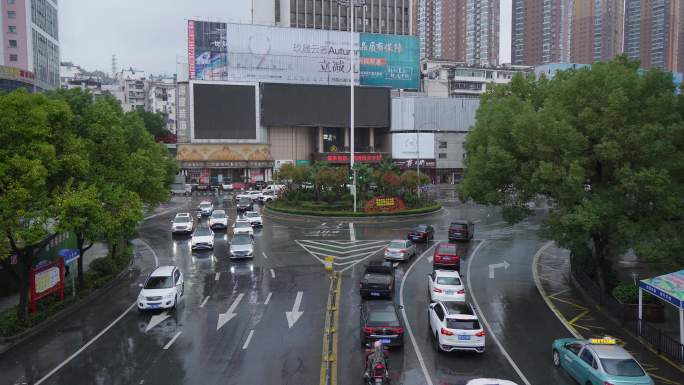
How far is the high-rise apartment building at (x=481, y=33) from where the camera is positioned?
549 ft

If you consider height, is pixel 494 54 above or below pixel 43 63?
above

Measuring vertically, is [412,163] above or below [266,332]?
above

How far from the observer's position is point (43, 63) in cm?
9419

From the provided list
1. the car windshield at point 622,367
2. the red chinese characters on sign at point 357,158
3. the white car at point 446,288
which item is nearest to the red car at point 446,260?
the white car at point 446,288

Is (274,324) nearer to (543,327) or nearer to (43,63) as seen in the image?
(543,327)

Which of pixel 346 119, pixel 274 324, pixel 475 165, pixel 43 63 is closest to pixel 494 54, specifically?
pixel 346 119

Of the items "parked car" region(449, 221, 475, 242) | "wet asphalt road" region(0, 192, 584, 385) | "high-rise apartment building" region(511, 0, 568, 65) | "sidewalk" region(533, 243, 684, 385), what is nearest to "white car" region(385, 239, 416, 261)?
"wet asphalt road" region(0, 192, 584, 385)

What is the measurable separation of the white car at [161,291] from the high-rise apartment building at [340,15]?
3433 inches

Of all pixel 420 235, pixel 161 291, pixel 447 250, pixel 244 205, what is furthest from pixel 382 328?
pixel 244 205

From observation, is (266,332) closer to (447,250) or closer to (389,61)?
(447,250)

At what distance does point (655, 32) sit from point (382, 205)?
128m

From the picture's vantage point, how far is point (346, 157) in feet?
304

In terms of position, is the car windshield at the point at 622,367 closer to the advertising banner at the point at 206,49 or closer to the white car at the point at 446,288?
the white car at the point at 446,288

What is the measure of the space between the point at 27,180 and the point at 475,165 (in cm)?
2049
